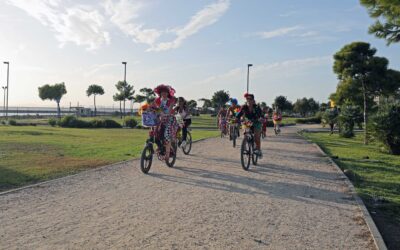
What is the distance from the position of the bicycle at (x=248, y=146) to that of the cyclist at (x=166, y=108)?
1.89 meters

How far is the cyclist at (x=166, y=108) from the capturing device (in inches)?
388

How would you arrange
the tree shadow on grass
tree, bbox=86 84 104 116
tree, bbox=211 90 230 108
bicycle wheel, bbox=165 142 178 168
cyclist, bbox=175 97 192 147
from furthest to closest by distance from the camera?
1. tree, bbox=211 90 230 108
2. tree, bbox=86 84 104 116
3. cyclist, bbox=175 97 192 147
4. bicycle wheel, bbox=165 142 178 168
5. the tree shadow on grass

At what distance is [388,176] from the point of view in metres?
10.2

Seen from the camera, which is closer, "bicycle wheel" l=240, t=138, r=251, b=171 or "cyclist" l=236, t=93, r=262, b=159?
"bicycle wheel" l=240, t=138, r=251, b=171

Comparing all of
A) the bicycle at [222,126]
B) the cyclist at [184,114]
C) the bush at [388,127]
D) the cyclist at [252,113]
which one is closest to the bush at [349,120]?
the bush at [388,127]

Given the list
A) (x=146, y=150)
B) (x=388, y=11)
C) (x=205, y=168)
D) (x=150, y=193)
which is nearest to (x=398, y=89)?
(x=388, y=11)

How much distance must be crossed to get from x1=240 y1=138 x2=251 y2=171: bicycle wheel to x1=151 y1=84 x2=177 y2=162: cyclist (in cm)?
182

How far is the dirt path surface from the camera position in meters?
4.79

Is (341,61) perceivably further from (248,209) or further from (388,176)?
(248,209)

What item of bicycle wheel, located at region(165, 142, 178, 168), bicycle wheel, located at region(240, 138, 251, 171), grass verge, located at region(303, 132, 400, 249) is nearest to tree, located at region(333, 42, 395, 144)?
grass verge, located at region(303, 132, 400, 249)

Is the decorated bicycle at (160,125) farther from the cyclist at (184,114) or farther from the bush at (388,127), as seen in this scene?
the bush at (388,127)

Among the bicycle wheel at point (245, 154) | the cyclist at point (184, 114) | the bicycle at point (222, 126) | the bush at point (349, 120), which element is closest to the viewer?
the bicycle wheel at point (245, 154)

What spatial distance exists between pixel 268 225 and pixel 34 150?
437 inches

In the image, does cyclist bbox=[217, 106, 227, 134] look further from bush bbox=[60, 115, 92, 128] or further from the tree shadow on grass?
bush bbox=[60, 115, 92, 128]
